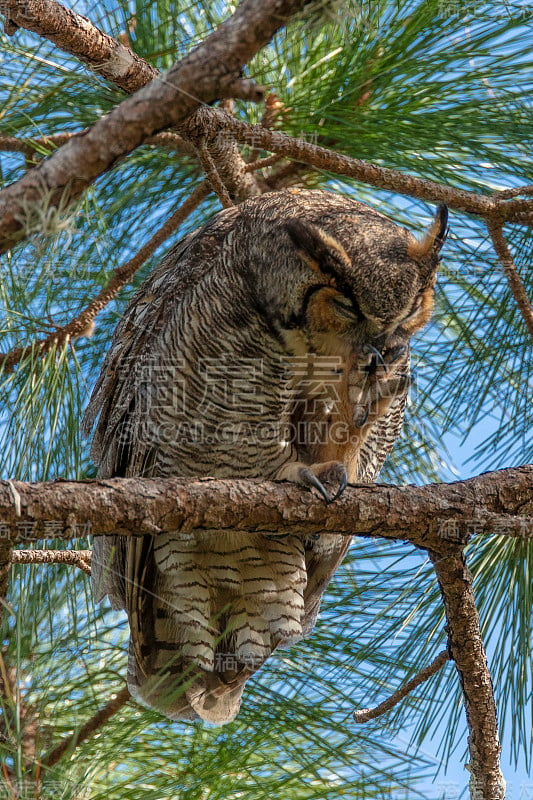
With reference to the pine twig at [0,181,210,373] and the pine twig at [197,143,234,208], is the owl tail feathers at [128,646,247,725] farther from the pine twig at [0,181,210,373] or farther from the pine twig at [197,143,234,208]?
the pine twig at [197,143,234,208]

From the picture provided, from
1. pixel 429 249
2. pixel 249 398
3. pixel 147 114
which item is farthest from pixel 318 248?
pixel 147 114

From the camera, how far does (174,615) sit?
86.8 inches

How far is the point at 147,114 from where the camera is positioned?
3.13 feet

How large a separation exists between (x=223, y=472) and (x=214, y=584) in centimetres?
35

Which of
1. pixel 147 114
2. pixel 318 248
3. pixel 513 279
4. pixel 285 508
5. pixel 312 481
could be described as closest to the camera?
pixel 147 114

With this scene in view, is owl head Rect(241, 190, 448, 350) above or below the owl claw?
above

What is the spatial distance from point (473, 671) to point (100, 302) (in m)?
1.26

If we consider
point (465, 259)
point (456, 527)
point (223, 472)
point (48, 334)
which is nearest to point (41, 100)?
point (48, 334)

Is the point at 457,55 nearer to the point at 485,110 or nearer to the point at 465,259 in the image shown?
the point at 485,110

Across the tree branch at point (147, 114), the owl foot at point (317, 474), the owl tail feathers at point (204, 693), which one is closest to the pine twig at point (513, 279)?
the owl foot at point (317, 474)

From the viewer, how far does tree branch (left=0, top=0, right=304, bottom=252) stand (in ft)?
3.03

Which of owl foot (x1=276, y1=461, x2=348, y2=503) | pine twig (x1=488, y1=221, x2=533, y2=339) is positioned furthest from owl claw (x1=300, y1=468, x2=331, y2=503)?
pine twig (x1=488, y1=221, x2=533, y2=339)

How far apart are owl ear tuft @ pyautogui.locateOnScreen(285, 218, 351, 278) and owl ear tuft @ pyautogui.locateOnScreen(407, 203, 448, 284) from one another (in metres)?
0.16

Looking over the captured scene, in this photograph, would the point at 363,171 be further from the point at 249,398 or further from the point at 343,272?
the point at 249,398
